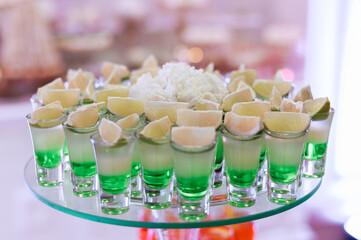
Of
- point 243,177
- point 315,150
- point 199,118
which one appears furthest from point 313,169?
point 199,118

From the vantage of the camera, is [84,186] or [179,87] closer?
[84,186]

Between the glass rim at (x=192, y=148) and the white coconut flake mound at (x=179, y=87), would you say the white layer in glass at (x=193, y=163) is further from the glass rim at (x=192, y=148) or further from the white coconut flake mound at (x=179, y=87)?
the white coconut flake mound at (x=179, y=87)

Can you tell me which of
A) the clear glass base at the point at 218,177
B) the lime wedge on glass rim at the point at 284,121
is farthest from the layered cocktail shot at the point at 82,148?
the lime wedge on glass rim at the point at 284,121

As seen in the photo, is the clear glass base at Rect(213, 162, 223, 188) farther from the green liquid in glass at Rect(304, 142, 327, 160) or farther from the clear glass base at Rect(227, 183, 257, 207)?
the green liquid in glass at Rect(304, 142, 327, 160)

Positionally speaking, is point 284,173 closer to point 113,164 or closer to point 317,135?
point 317,135

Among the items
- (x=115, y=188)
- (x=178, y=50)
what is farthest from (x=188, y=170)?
(x=178, y=50)

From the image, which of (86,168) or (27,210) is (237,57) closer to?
(27,210)
